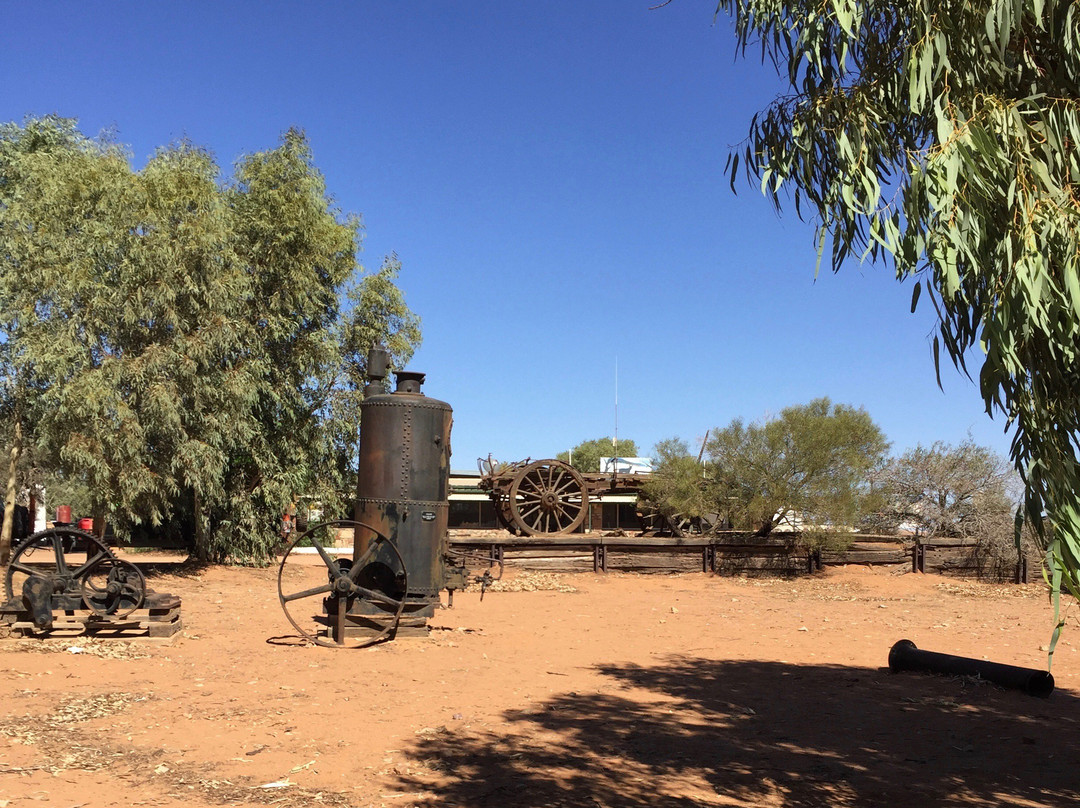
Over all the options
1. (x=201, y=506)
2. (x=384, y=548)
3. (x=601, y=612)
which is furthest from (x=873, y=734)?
(x=201, y=506)

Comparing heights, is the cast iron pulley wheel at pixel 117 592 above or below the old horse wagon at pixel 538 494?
below

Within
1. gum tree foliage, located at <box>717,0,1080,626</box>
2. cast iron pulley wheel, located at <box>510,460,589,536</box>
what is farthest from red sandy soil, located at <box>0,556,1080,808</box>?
cast iron pulley wheel, located at <box>510,460,589,536</box>

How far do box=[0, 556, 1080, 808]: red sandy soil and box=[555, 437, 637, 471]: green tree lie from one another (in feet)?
172

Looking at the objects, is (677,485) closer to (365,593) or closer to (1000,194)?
(365,593)

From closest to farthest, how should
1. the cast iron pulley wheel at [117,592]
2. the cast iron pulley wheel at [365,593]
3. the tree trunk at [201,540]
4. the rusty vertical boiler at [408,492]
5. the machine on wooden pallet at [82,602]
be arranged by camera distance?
the machine on wooden pallet at [82,602] → the cast iron pulley wheel at [117,592] → the cast iron pulley wheel at [365,593] → the rusty vertical boiler at [408,492] → the tree trunk at [201,540]

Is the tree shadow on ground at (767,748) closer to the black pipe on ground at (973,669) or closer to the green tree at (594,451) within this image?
the black pipe on ground at (973,669)

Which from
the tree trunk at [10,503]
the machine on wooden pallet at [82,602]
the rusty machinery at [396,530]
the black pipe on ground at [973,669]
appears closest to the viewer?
the black pipe on ground at [973,669]

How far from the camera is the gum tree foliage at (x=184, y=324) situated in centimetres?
1570

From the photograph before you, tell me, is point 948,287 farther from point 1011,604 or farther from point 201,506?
point 201,506

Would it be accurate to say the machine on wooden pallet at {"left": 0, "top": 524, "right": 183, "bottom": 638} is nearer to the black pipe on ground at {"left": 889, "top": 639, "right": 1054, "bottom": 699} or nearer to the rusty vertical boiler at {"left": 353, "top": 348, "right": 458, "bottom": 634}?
the rusty vertical boiler at {"left": 353, "top": 348, "right": 458, "bottom": 634}

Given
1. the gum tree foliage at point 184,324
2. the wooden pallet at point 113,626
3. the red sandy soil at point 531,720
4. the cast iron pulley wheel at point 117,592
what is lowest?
the red sandy soil at point 531,720

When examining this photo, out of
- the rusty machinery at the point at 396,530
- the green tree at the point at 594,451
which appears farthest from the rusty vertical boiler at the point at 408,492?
the green tree at the point at 594,451

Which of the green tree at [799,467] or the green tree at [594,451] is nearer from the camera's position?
the green tree at [799,467]

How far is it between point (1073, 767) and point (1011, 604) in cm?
1096
